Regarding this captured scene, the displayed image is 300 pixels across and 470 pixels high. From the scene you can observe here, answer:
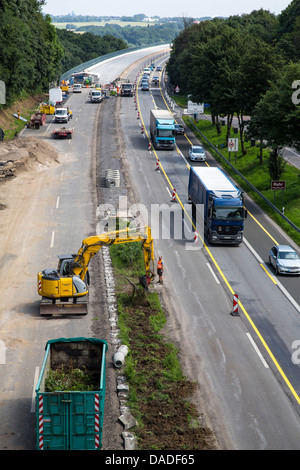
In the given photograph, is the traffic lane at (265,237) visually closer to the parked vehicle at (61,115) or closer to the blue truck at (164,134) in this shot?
the blue truck at (164,134)

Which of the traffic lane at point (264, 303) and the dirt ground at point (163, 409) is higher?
the dirt ground at point (163, 409)

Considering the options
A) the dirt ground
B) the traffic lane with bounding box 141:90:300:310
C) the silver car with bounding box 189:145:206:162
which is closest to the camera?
the dirt ground

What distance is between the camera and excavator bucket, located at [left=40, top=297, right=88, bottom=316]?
31.7 meters

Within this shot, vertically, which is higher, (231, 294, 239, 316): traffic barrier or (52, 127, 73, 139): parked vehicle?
(52, 127, 73, 139): parked vehicle

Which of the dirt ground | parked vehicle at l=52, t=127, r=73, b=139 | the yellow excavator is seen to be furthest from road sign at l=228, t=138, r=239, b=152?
the dirt ground

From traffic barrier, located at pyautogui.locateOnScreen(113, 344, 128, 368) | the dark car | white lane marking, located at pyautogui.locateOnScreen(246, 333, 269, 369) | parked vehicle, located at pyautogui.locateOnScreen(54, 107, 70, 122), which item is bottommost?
white lane marking, located at pyautogui.locateOnScreen(246, 333, 269, 369)

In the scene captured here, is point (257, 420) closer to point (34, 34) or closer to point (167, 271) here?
point (167, 271)

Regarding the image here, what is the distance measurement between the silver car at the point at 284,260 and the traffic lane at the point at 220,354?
4353 millimetres

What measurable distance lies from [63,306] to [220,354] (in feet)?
27.4

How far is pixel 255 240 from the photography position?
45.9 meters

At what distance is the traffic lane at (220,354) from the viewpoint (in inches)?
925

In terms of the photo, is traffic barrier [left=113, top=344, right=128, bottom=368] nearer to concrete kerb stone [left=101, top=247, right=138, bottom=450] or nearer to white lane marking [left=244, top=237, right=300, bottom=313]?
concrete kerb stone [left=101, top=247, right=138, bottom=450]

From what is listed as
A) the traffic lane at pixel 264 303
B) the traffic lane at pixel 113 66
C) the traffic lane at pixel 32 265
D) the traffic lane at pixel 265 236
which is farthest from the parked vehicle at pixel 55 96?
the traffic lane at pixel 264 303

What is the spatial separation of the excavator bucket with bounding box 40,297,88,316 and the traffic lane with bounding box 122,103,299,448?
498cm
